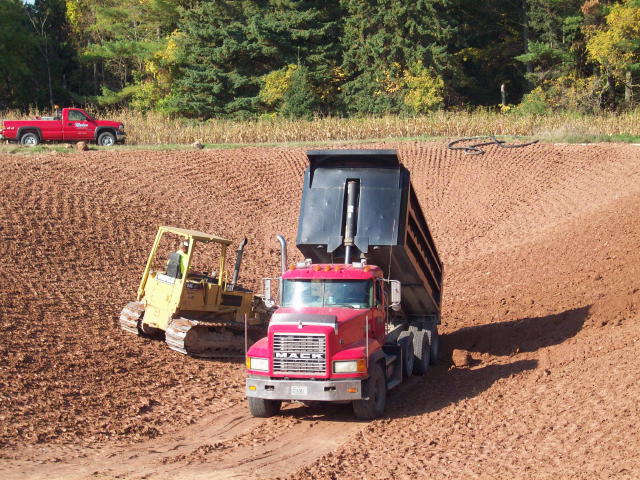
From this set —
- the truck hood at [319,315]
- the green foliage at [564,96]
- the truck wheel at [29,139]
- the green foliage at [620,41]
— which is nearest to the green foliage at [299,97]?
the green foliage at [564,96]

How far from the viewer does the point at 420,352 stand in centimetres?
1616

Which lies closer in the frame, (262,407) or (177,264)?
(262,407)

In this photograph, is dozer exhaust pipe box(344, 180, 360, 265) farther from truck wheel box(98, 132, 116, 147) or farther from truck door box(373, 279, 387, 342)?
truck wheel box(98, 132, 116, 147)

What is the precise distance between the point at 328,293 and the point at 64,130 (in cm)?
2640

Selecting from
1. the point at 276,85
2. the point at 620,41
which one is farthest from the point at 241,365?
the point at 620,41

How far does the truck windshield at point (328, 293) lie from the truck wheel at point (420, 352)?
9.35ft

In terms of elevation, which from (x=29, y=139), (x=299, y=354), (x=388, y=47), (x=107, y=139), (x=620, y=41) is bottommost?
(x=299, y=354)

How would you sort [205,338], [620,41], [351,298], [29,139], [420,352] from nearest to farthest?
1. [351,298]
2. [420,352]
3. [205,338]
4. [29,139]
5. [620,41]

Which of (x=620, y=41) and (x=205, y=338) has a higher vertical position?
(x=620, y=41)

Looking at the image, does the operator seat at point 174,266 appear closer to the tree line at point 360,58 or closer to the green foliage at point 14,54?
the tree line at point 360,58

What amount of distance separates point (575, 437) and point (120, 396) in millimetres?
7440

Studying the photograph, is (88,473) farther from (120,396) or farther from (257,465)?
(120,396)

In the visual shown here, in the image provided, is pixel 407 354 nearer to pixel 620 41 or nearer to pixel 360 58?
pixel 620 41

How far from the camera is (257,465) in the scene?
1142 centimetres
